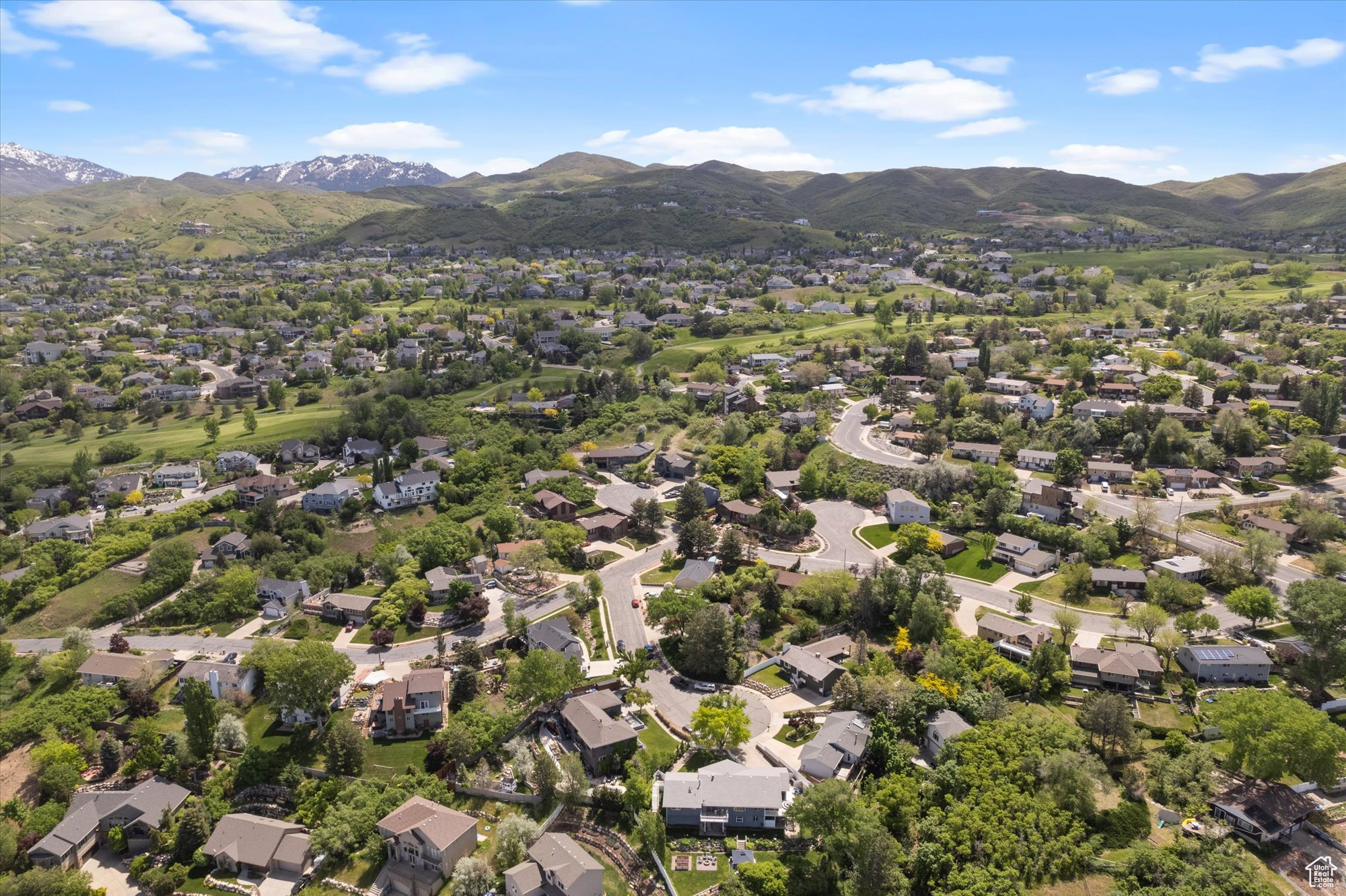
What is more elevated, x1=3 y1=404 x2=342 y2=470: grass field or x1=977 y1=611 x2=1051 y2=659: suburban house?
x1=3 y1=404 x2=342 y2=470: grass field

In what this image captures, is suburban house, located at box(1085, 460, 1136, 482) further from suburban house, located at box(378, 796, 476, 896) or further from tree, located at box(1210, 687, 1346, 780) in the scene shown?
suburban house, located at box(378, 796, 476, 896)

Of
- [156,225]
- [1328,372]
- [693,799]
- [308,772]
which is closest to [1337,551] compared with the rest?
[1328,372]

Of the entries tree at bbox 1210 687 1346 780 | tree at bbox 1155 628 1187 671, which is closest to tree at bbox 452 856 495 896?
tree at bbox 1210 687 1346 780

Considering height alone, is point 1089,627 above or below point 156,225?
below

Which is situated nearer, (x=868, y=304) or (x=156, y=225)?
(x=868, y=304)

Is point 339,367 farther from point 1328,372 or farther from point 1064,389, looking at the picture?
point 1328,372

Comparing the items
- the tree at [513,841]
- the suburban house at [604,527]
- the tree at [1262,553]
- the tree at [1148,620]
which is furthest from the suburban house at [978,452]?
the tree at [513,841]
